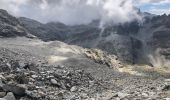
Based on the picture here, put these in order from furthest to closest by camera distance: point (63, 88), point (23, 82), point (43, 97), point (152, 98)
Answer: point (63, 88) < point (23, 82) < point (43, 97) < point (152, 98)

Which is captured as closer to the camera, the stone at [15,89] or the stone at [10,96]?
the stone at [10,96]

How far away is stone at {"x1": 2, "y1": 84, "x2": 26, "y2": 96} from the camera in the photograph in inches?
1297

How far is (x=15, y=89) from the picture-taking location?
1312 inches

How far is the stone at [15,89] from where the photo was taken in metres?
32.9

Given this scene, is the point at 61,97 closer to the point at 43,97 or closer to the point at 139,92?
the point at 43,97

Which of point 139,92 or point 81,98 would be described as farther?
point 81,98

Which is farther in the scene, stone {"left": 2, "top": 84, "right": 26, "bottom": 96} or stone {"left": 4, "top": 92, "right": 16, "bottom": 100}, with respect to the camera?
stone {"left": 2, "top": 84, "right": 26, "bottom": 96}

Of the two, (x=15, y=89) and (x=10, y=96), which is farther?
(x=15, y=89)

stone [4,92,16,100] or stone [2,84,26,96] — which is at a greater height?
stone [2,84,26,96]

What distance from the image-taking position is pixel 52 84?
145 feet

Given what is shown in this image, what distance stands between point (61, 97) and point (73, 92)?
191 inches

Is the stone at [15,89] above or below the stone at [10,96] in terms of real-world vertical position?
above

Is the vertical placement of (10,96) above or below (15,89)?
below

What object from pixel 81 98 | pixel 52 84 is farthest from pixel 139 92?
pixel 52 84
